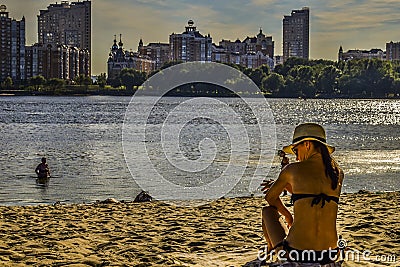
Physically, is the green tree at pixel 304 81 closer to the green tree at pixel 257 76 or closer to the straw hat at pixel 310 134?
the green tree at pixel 257 76

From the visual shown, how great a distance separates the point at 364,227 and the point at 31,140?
42.2m

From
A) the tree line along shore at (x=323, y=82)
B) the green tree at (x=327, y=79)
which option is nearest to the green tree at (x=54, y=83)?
the tree line along shore at (x=323, y=82)

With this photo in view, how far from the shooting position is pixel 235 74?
13562 cm

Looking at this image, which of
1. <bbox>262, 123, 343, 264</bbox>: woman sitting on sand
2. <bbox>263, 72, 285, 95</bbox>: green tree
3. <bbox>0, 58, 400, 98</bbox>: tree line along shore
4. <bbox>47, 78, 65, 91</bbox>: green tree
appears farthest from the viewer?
<bbox>47, 78, 65, 91</bbox>: green tree

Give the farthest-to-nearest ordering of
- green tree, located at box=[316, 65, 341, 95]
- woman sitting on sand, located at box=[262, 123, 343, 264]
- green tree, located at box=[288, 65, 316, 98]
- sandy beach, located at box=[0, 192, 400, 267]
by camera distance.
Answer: green tree, located at box=[288, 65, 316, 98] < green tree, located at box=[316, 65, 341, 95] < sandy beach, located at box=[0, 192, 400, 267] < woman sitting on sand, located at box=[262, 123, 343, 264]

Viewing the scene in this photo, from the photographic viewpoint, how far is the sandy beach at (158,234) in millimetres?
7648

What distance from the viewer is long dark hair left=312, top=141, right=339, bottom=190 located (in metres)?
5.29

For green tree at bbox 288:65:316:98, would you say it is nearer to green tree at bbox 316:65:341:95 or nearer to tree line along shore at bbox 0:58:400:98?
tree line along shore at bbox 0:58:400:98

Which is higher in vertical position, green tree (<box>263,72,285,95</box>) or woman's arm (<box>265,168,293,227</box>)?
green tree (<box>263,72,285,95</box>)

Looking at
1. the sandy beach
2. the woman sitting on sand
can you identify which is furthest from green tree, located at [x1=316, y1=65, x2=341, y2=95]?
the woman sitting on sand

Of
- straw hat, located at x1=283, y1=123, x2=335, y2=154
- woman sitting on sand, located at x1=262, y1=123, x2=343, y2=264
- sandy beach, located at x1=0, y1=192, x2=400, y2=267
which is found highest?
straw hat, located at x1=283, y1=123, x2=335, y2=154

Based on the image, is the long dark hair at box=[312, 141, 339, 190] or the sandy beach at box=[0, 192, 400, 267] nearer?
the long dark hair at box=[312, 141, 339, 190]

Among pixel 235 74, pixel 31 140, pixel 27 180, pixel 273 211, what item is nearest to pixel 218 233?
pixel 273 211

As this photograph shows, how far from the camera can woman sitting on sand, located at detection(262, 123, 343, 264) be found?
17.4 feet
